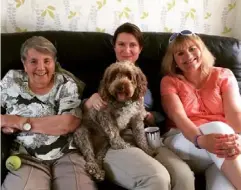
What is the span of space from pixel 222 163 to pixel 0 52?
145 centimetres

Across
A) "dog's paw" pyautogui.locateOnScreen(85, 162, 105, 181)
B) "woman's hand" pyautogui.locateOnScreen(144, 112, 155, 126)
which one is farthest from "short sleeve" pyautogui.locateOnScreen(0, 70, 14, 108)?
"woman's hand" pyautogui.locateOnScreen(144, 112, 155, 126)

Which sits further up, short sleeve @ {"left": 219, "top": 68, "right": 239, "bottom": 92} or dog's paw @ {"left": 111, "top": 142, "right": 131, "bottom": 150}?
short sleeve @ {"left": 219, "top": 68, "right": 239, "bottom": 92}

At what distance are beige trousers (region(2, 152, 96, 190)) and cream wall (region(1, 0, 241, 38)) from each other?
114 centimetres

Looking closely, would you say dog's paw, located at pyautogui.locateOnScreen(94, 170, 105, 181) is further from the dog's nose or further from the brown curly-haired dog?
the dog's nose

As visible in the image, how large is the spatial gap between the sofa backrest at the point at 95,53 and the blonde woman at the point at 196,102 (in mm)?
186

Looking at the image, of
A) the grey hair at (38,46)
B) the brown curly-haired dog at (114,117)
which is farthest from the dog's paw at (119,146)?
the grey hair at (38,46)

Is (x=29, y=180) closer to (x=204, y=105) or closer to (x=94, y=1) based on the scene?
(x=204, y=105)

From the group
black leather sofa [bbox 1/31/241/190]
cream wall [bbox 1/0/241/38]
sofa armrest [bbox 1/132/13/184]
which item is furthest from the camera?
cream wall [bbox 1/0/241/38]

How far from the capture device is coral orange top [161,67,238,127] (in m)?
2.16

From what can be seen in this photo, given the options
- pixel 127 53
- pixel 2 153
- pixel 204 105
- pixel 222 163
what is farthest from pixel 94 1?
pixel 222 163

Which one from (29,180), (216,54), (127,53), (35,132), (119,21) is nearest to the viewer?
(29,180)

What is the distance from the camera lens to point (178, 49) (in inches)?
86.6

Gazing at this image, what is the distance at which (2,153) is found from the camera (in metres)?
1.88

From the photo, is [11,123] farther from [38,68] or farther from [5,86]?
[38,68]
